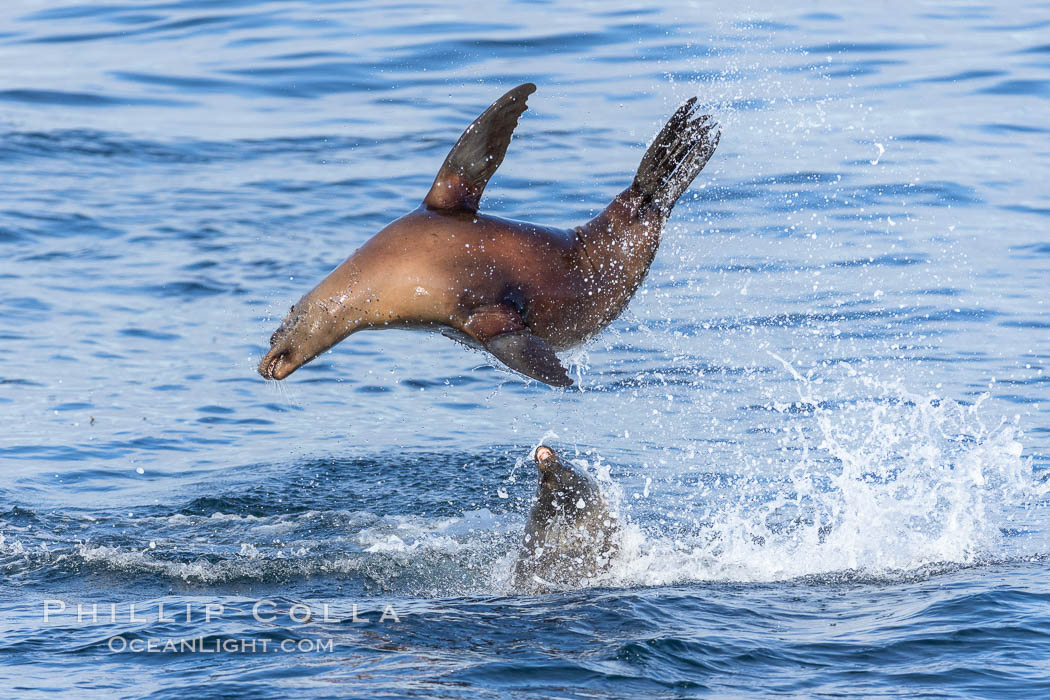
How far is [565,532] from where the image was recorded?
6945 millimetres

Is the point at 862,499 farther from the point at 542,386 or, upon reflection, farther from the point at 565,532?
the point at 542,386

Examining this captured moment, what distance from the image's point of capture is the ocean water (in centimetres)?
602

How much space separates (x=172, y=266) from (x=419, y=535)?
5950 mm

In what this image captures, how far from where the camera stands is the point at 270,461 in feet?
30.6

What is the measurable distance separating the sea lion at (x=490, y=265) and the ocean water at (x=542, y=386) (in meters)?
1.19

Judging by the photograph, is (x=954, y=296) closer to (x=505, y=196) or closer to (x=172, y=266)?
(x=505, y=196)

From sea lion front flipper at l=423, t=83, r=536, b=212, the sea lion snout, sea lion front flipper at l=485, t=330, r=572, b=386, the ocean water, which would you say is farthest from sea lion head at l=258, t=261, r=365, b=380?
the ocean water

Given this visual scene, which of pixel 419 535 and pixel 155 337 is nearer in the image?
pixel 419 535

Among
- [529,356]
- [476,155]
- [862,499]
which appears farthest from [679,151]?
[862,499]

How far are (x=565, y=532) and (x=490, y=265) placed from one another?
1.37 metres

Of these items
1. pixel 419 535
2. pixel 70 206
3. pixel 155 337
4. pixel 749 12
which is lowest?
pixel 419 535

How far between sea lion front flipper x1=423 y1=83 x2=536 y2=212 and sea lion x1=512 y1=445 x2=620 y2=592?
1.26 meters

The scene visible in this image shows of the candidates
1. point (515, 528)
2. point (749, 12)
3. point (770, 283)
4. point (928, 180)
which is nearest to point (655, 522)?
point (515, 528)

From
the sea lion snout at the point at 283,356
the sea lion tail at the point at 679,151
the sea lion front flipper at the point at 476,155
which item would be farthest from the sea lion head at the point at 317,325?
the sea lion tail at the point at 679,151
